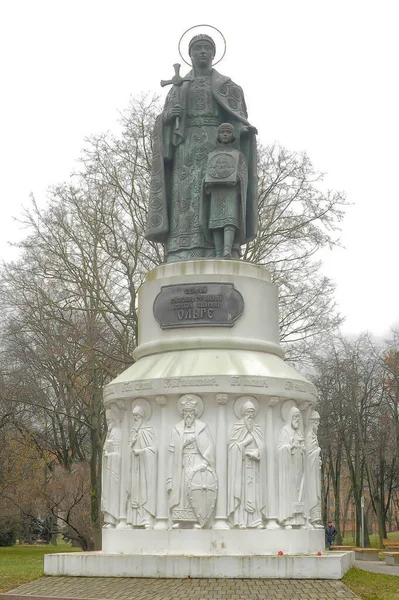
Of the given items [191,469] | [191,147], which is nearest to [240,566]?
[191,469]

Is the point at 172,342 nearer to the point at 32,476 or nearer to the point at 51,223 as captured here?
the point at 51,223

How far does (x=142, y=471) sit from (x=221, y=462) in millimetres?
999

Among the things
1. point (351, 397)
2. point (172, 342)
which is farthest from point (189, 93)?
point (351, 397)

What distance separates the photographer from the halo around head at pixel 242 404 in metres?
9.69

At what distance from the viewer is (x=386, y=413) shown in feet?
112

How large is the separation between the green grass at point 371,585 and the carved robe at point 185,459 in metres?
1.95

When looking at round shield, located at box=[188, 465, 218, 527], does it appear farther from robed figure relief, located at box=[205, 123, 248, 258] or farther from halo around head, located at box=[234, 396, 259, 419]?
robed figure relief, located at box=[205, 123, 248, 258]

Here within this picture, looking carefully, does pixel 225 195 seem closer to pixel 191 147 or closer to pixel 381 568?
pixel 191 147

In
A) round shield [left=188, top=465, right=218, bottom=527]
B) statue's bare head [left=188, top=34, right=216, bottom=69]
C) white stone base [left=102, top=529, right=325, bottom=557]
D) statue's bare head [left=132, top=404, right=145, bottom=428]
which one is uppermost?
statue's bare head [left=188, top=34, right=216, bottom=69]

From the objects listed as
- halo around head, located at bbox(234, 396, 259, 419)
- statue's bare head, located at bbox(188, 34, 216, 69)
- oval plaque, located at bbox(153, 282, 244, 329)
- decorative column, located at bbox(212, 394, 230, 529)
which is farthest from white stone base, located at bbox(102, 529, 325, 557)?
statue's bare head, located at bbox(188, 34, 216, 69)

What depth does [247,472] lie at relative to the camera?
9.48 m

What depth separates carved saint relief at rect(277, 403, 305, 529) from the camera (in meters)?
9.60

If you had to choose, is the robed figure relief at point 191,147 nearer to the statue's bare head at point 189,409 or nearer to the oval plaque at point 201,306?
the oval plaque at point 201,306

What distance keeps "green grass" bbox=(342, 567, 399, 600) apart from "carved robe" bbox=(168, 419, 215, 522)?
195 cm
